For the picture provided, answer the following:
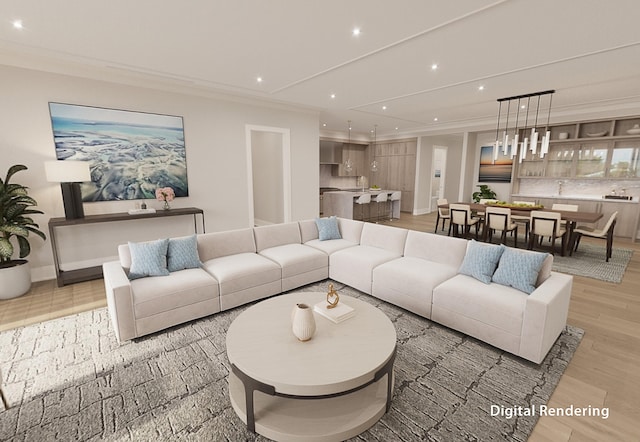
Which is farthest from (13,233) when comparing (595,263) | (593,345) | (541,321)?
(595,263)

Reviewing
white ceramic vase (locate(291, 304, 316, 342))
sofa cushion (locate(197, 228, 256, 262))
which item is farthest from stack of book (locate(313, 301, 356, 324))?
sofa cushion (locate(197, 228, 256, 262))

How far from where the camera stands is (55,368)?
2232 mm

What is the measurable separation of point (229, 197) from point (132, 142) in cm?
173

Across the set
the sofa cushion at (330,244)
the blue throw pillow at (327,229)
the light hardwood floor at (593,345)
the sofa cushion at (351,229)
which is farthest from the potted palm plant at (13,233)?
the sofa cushion at (351,229)

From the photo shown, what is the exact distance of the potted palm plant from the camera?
11.0ft

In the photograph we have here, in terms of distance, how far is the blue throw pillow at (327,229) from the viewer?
4.35 m

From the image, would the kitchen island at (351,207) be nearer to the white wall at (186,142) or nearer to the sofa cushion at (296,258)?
the white wall at (186,142)

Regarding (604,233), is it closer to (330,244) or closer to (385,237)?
(385,237)

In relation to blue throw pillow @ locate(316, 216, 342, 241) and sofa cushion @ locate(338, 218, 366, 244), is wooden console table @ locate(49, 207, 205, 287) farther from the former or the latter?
sofa cushion @ locate(338, 218, 366, 244)

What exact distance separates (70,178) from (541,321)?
16.7ft

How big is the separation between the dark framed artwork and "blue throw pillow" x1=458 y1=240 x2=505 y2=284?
22.1ft

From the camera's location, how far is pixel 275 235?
408cm

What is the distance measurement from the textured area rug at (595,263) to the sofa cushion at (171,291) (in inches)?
194

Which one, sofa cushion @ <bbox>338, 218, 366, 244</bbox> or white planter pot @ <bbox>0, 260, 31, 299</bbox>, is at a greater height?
sofa cushion @ <bbox>338, 218, 366, 244</bbox>
